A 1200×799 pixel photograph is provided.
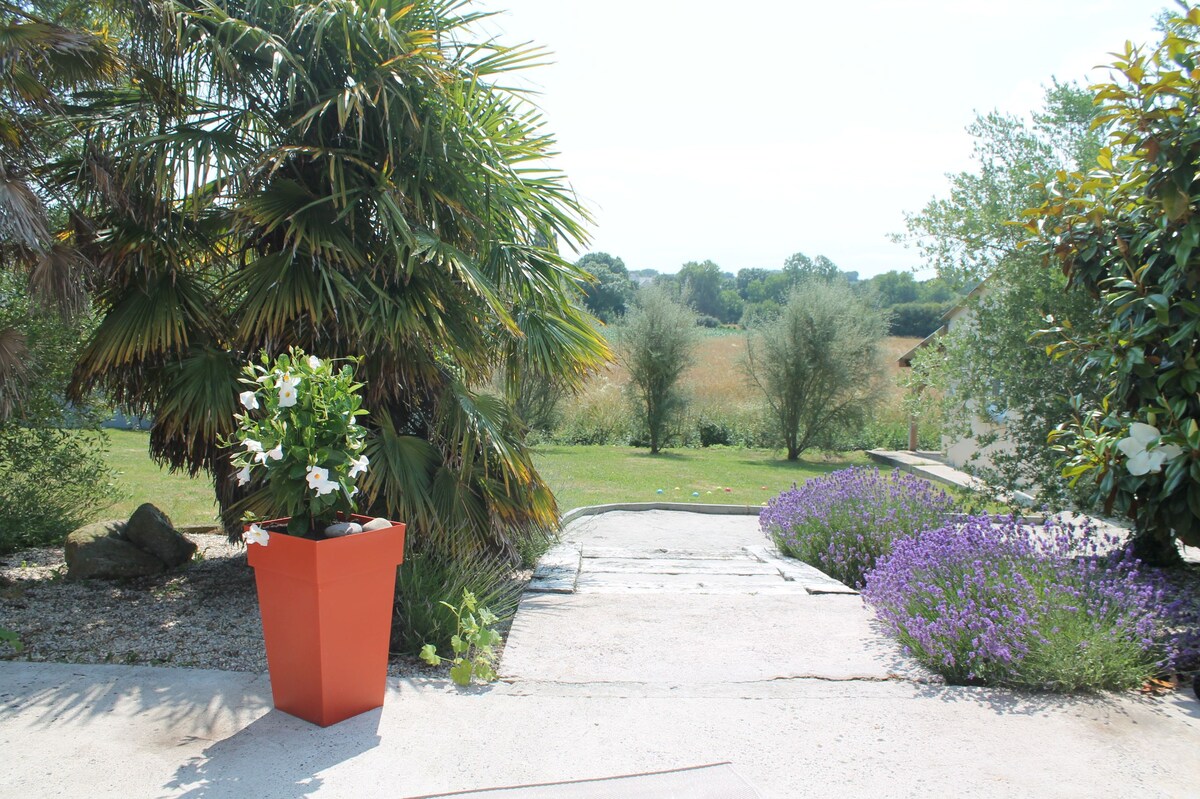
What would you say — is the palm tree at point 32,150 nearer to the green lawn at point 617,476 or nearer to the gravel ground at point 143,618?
Answer: the gravel ground at point 143,618

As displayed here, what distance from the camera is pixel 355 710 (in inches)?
143

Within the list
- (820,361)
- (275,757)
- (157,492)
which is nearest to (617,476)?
(820,361)

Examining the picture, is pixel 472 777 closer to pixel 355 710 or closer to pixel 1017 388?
pixel 355 710

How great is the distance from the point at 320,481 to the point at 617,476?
11651 millimetres

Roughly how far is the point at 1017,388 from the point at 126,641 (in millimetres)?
7018

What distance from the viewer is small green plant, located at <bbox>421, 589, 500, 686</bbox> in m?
4.01

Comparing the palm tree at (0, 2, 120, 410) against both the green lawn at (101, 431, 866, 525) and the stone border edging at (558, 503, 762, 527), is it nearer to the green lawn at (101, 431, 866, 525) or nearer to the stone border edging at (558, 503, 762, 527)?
the green lawn at (101, 431, 866, 525)

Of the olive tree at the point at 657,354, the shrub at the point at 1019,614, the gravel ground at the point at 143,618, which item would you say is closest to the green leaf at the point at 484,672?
the gravel ground at the point at 143,618

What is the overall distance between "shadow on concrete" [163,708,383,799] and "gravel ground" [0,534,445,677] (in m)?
0.78

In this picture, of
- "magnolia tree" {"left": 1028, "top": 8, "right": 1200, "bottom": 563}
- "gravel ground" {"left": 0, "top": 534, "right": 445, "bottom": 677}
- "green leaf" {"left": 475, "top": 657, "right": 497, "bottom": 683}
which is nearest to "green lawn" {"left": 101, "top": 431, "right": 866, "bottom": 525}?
"gravel ground" {"left": 0, "top": 534, "right": 445, "bottom": 677}

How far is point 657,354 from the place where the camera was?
65.3ft

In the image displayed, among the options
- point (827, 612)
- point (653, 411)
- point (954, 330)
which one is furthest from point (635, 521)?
point (653, 411)

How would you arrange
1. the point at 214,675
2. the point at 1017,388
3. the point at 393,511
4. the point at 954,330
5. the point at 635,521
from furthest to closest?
the point at 635,521
the point at 954,330
the point at 1017,388
the point at 393,511
the point at 214,675

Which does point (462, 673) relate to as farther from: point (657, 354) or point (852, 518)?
point (657, 354)
